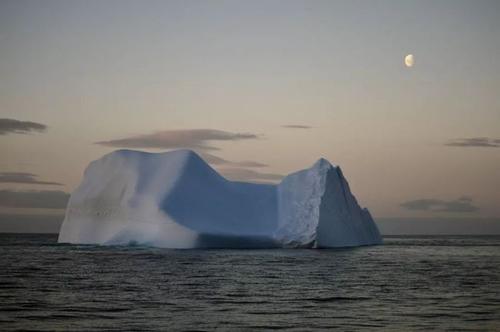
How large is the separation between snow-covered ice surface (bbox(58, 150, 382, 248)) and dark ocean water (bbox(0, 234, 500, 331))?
11354 millimetres

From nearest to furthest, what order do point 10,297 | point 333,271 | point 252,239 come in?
point 10,297 → point 333,271 → point 252,239

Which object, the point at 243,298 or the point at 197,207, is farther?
the point at 197,207

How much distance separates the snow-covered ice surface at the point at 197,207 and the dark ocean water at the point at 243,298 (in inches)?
447

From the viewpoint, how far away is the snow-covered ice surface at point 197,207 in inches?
1502

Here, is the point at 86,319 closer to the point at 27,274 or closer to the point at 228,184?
the point at 27,274

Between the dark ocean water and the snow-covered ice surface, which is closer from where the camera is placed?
the dark ocean water

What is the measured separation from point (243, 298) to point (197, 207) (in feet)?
74.7

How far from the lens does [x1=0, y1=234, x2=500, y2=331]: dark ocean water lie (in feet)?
41.0

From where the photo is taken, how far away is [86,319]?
503 inches

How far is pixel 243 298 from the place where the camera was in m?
16.3

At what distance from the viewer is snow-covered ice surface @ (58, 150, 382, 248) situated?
38.2 m

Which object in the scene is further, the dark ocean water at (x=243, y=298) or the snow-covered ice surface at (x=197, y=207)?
the snow-covered ice surface at (x=197, y=207)

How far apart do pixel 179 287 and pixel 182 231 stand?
1814 centimetres

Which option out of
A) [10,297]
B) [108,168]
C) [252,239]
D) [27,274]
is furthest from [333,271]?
[108,168]
